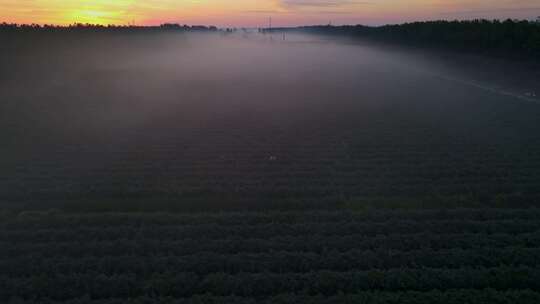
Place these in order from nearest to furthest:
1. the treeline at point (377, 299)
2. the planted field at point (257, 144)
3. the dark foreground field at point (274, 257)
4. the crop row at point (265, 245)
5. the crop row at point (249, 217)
Result: 1. the treeline at point (377, 299)
2. the dark foreground field at point (274, 257)
3. the crop row at point (265, 245)
4. the crop row at point (249, 217)
5. the planted field at point (257, 144)

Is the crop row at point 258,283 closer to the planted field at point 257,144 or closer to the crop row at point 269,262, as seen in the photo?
the crop row at point 269,262

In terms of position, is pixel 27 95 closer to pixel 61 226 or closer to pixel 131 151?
pixel 131 151

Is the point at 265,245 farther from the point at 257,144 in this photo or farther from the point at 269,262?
the point at 257,144

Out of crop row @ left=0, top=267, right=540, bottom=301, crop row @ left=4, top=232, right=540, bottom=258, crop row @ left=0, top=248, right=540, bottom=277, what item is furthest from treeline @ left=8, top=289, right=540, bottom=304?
crop row @ left=4, top=232, right=540, bottom=258

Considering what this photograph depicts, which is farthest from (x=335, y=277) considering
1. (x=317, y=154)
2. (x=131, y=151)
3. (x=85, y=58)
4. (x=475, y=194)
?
(x=85, y=58)

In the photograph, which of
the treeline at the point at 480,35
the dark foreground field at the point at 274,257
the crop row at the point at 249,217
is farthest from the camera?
the treeline at the point at 480,35

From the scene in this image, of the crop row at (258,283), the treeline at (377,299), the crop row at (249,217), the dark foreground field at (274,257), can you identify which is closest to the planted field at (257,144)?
the crop row at (249,217)
